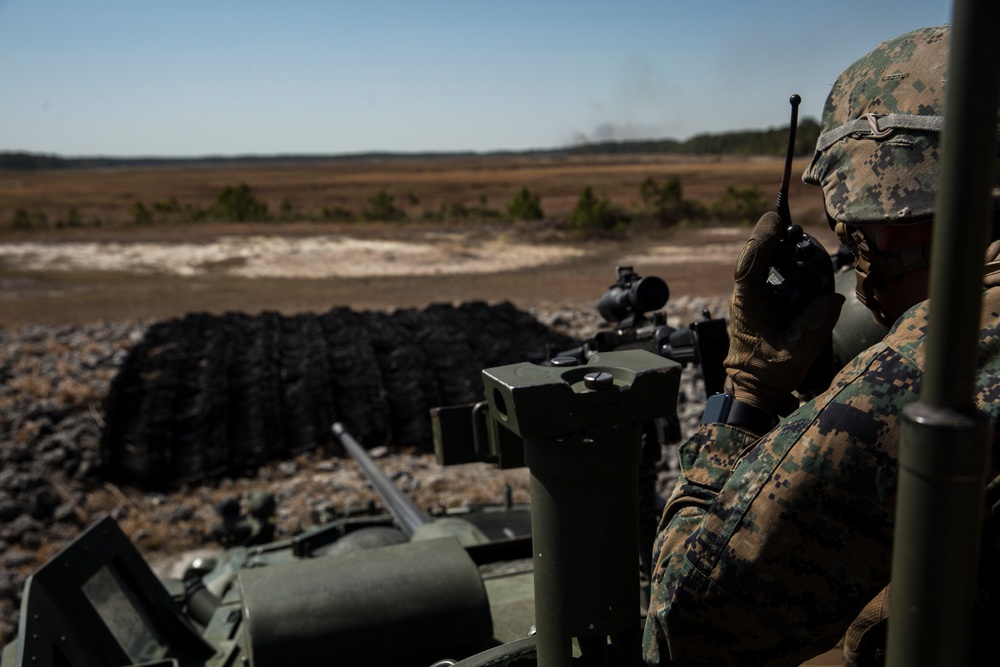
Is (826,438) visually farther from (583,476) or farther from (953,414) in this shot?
(953,414)

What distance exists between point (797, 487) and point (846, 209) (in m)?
0.62

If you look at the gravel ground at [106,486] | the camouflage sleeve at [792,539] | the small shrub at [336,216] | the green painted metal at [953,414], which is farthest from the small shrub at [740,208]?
the green painted metal at [953,414]

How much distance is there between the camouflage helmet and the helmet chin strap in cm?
5

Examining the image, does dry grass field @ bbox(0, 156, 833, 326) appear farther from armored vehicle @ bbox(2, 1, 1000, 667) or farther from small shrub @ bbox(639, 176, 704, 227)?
armored vehicle @ bbox(2, 1, 1000, 667)

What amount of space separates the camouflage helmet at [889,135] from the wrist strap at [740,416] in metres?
0.44

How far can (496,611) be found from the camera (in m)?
3.19

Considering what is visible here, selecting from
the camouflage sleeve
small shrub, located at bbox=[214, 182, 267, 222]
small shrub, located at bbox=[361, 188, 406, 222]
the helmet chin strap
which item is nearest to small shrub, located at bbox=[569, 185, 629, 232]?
small shrub, located at bbox=[361, 188, 406, 222]

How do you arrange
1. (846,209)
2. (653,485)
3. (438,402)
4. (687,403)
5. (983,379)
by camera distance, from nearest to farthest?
1. (983,379)
2. (846,209)
3. (653,485)
4. (687,403)
5. (438,402)

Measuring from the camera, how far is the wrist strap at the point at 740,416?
1.99 meters

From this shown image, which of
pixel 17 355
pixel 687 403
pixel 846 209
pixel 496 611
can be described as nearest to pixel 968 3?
pixel 846 209

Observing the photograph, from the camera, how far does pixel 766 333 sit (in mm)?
1988

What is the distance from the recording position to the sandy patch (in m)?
25.2

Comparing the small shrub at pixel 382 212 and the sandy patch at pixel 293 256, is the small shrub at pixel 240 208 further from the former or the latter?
the sandy patch at pixel 293 256

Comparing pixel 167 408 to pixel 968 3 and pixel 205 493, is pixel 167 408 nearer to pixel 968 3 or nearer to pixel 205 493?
pixel 205 493
